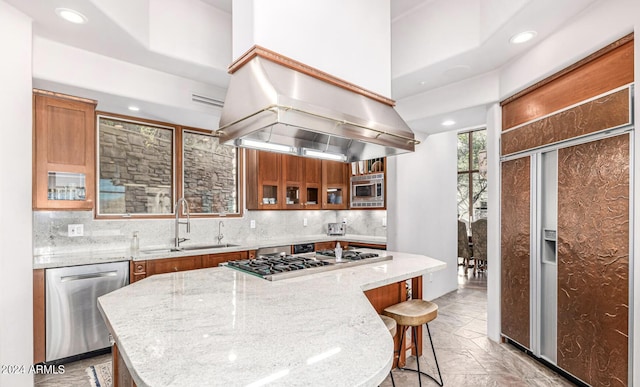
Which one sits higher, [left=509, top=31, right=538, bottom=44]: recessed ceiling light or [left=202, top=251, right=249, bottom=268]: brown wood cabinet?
[left=509, top=31, right=538, bottom=44]: recessed ceiling light

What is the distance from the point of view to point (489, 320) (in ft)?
11.4

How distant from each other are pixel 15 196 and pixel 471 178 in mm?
8314

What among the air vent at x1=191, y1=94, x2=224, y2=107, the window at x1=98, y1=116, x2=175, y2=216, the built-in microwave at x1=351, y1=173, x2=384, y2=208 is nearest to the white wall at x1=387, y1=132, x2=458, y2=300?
the built-in microwave at x1=351, y1=173, x2=384, y2=208

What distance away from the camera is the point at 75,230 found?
3348 mm

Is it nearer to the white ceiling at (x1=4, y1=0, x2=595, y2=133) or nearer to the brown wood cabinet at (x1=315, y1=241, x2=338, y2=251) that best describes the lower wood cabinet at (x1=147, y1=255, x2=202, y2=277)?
the white ceiling at (x1=4, y1=0, x2=595, y2=133)

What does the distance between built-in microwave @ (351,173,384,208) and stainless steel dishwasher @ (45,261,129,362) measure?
3.36m

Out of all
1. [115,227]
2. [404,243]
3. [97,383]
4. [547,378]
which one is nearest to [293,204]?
[404,243]

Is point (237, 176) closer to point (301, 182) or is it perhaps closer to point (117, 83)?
point (301, 182)

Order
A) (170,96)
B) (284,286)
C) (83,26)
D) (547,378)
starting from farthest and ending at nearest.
A: (170,96) < (547,378) < (83,26) < (284,286)

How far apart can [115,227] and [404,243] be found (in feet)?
11.4

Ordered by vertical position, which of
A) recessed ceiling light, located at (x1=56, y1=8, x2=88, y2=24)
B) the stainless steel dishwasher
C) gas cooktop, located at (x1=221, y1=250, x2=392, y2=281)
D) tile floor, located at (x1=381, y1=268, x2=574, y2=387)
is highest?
recessed ceiling light, located at (x1=56, y1=8, x2=88, y2=24)

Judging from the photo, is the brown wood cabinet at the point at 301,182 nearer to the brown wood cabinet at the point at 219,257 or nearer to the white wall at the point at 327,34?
the brown wood cabinet at the point at 219,257

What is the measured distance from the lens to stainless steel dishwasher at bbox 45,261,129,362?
2.76m

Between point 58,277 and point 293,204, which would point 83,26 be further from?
point 293,204
